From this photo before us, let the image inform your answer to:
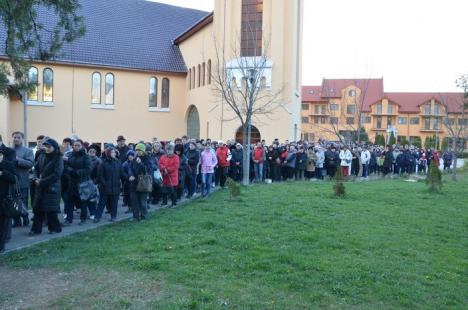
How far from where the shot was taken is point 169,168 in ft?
44.5

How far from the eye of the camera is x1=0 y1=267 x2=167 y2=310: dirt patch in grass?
5949 mm

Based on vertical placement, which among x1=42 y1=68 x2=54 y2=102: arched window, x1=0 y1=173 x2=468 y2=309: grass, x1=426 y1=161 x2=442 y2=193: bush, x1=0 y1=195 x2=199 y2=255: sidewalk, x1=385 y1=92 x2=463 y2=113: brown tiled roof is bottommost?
x1=0 y1=195 x2=199 y2=255: sidewalk

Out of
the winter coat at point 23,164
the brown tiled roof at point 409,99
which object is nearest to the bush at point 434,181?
the winter coat at point 23,164

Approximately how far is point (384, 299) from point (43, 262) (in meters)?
4.98

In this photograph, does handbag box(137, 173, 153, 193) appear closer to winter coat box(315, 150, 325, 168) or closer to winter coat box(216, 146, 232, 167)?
winter coat box(216, 146, 232, 167)

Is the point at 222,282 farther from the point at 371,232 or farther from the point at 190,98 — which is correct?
the point at 190,98

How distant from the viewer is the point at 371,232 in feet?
33.5

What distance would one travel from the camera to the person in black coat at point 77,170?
11109 millimetres

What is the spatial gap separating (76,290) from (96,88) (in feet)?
102

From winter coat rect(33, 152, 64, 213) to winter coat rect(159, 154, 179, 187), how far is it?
3.92 metres

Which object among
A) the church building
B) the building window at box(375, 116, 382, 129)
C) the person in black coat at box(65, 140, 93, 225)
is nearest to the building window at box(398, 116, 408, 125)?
the building window at box(375, 116, 382, 129)

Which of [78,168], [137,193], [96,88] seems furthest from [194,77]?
[78,168]

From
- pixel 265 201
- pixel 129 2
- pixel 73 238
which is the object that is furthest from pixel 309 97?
pixel 73 238

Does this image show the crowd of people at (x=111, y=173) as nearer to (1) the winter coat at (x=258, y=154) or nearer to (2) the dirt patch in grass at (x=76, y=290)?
(1) the winter coat at (x=258, y=154)
